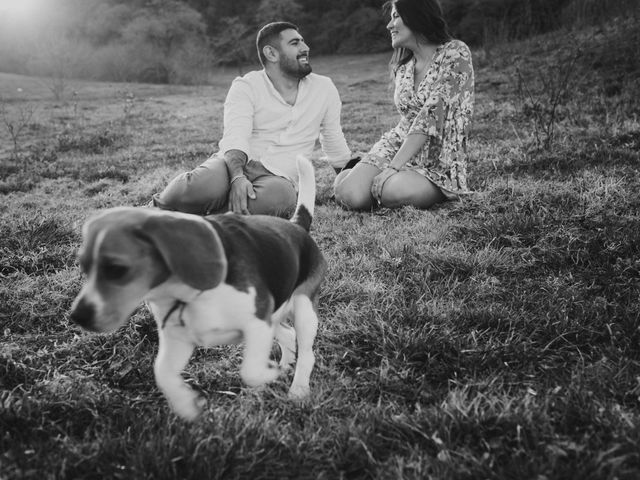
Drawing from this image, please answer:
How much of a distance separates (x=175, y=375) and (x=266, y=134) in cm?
320

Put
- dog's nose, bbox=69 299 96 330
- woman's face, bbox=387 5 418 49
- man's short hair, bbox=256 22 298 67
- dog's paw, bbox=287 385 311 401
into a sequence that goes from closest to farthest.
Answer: dog's nose, bbox=69 299 96 330 → dog's paw, bbox=287 385 311 401 → man's short hair, bbox=256 22 298 67 → woman's face, bbox=387 5 418 49

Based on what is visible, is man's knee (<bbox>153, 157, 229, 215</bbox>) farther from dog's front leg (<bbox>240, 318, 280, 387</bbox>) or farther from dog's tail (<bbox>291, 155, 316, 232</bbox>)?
dog's front leg (<bbox>240, 318, 280, 387</bbox>)

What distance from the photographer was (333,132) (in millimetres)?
5148

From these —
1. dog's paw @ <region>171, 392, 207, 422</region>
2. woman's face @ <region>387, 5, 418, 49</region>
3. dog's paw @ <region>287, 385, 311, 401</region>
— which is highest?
woman's face @ <region>387, 5, 418, 49</region>

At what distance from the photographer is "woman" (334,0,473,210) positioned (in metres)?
4.96

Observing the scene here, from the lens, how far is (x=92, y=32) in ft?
134

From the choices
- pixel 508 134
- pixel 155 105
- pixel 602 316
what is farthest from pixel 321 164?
pixel 155 105

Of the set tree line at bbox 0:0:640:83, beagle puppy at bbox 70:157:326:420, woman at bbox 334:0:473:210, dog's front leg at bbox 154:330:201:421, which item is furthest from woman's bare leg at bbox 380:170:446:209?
tree line at bbox 0:0:640:83

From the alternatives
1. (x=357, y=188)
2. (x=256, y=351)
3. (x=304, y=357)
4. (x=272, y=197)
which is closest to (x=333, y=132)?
(x=357, y=188)

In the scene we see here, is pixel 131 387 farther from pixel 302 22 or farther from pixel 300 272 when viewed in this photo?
pixel 302 22

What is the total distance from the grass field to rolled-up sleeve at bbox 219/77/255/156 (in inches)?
42.5

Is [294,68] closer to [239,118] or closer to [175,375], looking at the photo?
[239,118]

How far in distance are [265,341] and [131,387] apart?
930 mm

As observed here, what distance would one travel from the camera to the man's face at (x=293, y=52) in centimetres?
455
